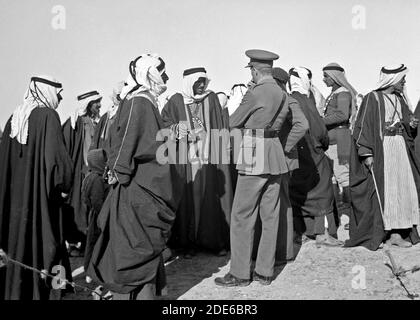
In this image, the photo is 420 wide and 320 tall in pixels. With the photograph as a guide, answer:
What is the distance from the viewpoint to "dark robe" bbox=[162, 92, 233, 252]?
18.4 ft

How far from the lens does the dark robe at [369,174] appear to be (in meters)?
5.62

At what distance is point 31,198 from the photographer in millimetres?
3924

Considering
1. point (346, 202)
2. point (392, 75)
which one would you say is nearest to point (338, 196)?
point (346, 202)

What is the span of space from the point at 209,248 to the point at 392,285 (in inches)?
80.4

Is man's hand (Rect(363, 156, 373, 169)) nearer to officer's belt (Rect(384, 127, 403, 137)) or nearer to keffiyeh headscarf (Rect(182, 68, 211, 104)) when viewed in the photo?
officer's belt (Rect(384, 127, 403, 137))

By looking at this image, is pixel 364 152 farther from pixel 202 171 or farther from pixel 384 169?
pixel 202 171

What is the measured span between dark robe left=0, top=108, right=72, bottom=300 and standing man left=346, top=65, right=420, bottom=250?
11.3 ft

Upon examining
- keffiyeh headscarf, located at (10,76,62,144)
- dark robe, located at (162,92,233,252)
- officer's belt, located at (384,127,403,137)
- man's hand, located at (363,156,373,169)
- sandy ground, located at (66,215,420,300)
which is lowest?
sandy ground, located at (66,215,420,300)

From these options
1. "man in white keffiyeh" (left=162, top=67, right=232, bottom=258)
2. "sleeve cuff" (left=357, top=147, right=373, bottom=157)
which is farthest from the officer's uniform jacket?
"sleeve cuff" (left=357, top=147, right=373, bottom=157)

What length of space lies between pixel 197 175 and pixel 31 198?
2.16 meters

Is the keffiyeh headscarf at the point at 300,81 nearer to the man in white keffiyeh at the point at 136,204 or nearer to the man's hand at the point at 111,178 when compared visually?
the man in white keffiyeh at the point at 136,204

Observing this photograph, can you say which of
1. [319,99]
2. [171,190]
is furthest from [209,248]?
[319,99]

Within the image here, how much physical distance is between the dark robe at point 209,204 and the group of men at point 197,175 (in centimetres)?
1

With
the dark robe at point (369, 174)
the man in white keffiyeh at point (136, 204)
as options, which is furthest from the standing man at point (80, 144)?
the dark robe at point (369, 174)
